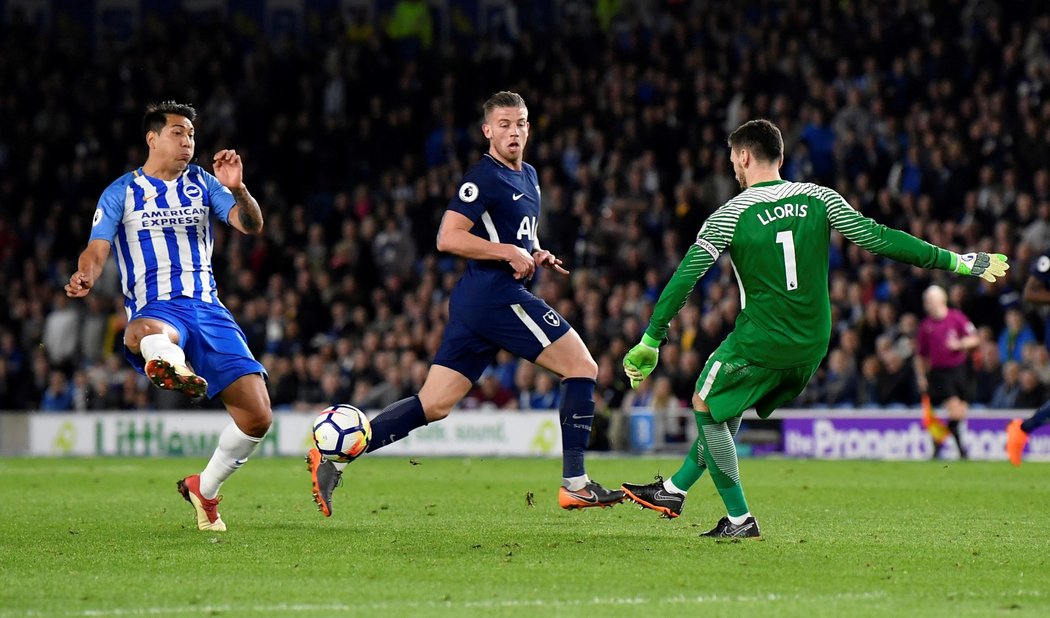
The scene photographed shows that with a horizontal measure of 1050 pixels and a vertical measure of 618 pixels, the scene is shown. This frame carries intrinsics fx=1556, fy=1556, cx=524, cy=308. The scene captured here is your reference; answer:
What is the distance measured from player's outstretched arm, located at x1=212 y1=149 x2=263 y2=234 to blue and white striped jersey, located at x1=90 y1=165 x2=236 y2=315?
0.13 meters

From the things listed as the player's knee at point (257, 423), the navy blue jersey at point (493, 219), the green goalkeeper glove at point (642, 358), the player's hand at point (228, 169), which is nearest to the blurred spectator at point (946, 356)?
the navy blue jersey at point (493, 219)

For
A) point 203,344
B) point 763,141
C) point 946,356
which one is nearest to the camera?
point 763,141

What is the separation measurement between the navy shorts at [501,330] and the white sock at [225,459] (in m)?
1.22

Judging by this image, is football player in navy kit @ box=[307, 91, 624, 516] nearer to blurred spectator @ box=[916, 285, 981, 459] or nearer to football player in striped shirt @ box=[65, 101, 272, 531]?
football player in striped shirt @ box=[65, 101, 272, 531]

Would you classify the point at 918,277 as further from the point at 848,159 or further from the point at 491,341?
the point at 491,341

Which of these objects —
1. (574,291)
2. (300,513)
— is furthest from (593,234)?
(300,513)

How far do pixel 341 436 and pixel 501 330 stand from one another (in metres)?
1.09

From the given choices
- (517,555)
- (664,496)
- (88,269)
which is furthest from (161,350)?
(664,496)

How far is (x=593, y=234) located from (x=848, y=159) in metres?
3.76

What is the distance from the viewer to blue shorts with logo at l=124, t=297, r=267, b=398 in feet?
28.8

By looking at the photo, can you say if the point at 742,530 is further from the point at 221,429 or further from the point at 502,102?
the point at 221,429

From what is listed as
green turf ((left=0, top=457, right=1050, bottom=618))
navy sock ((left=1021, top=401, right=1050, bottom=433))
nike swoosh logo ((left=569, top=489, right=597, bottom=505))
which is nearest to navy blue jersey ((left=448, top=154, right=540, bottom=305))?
nike swoosh logo ((left=569, top=489, right=597, bottom=505))

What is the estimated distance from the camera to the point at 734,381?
8102 mm

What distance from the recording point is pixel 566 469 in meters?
8.78
